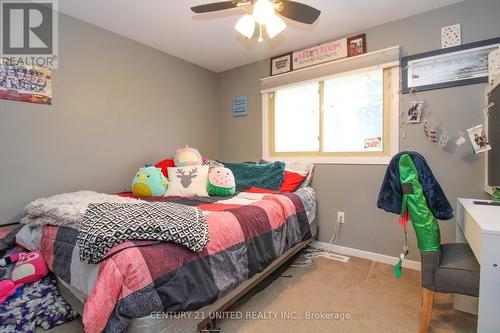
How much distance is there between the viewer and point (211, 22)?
7.55 feet

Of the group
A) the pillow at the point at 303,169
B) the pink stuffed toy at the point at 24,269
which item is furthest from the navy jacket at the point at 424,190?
the pink stuffed toy at the point at 24,269

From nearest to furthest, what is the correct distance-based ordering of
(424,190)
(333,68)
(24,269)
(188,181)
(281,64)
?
(424,190), (24,269), (188,181), (333,68), (281,64)

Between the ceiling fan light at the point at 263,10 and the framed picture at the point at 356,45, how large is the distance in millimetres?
1266

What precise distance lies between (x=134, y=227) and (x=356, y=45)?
2.56m

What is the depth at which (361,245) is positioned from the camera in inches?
99.0

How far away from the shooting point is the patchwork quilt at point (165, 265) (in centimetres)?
99

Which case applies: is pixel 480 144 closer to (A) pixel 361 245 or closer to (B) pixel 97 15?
(A) pixel 361 245

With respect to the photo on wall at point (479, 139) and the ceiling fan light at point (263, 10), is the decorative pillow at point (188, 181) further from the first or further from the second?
the photo on wall at point (479, 139)

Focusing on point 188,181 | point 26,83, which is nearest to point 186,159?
point 188,181

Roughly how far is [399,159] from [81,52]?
2721mm

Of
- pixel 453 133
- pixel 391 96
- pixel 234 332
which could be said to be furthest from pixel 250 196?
pixel 453 133

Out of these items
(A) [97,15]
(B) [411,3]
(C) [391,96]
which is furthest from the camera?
(C) [391,96]

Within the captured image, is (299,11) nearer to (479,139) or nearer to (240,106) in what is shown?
(479,139)

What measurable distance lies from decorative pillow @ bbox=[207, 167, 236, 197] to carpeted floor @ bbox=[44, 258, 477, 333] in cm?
90
